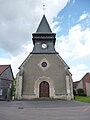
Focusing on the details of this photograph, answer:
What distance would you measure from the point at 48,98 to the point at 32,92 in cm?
267

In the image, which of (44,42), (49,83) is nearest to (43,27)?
(44,42)

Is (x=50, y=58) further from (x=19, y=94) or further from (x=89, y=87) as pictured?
(x=89, y=87)

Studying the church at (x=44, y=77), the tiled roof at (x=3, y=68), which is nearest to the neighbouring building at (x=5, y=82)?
the tiled roof at (x=3, y=68)

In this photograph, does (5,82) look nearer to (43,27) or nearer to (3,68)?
(3,68)

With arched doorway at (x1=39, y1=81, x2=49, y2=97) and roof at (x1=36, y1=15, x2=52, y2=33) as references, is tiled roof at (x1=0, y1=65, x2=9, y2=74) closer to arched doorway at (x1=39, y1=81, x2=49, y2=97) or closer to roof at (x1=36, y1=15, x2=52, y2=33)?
arched doorway at (x1=39, y1=81, x2=49, y2=97)

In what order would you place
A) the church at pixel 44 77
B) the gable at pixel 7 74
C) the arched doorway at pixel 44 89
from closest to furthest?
the church at pixel 44 77, the arched doorway at pixel 44 89, the gable at pixel 7 74

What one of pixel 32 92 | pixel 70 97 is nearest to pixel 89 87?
pixel 70 97

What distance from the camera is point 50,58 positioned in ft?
89.9

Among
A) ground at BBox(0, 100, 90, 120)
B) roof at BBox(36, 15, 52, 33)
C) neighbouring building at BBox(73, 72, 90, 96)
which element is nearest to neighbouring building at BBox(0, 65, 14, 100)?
roof at BBox(36, 15, 52, 33)

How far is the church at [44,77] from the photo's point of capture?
2531 cm

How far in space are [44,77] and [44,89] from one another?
1940 millimetres

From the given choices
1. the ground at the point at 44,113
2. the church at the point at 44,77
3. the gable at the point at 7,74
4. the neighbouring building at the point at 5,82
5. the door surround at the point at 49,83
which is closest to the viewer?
the ground at the point at 44,113

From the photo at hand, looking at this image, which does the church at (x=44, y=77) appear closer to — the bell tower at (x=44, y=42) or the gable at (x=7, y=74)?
the bell tower at (x=44, y=42)

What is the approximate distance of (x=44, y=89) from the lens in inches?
1033
